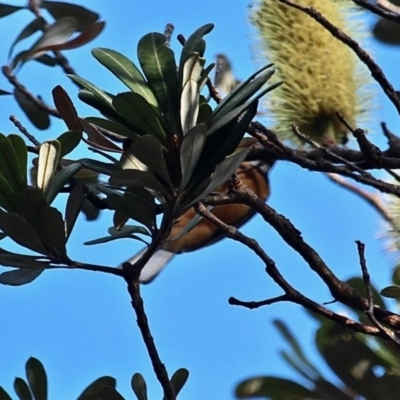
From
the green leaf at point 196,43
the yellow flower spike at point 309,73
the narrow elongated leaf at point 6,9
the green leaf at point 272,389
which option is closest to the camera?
the green leaf at point 196,43

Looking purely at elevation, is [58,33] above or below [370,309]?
above

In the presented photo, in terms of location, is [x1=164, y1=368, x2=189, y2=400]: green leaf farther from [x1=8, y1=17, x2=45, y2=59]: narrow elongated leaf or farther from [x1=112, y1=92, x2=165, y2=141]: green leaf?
[x1=8, y1=17, x2=45, y2=59]: narrow elongated leaf

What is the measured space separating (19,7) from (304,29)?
0.56 meters

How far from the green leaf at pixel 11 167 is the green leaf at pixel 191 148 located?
0.18m

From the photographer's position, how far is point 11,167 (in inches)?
34.4

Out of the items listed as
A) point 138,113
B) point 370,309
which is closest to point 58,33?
point 138,113

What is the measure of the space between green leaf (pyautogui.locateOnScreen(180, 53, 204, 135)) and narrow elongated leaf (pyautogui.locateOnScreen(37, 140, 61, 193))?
148mm

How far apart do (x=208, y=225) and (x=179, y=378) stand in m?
0.41

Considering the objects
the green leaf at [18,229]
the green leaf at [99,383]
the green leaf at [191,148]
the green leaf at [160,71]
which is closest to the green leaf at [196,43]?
the green leaf at [160,71]

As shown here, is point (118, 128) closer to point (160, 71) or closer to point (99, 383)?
point (160, 71)

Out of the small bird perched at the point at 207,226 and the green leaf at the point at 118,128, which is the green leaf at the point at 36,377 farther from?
the green leaf at the point at 118,128

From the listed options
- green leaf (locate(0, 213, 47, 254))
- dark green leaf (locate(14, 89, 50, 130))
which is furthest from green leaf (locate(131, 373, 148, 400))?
dark green leaf (locate(14, 89, 50, 130))

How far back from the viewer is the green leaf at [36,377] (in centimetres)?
110

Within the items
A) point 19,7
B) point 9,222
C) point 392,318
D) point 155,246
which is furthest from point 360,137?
point 19,7
